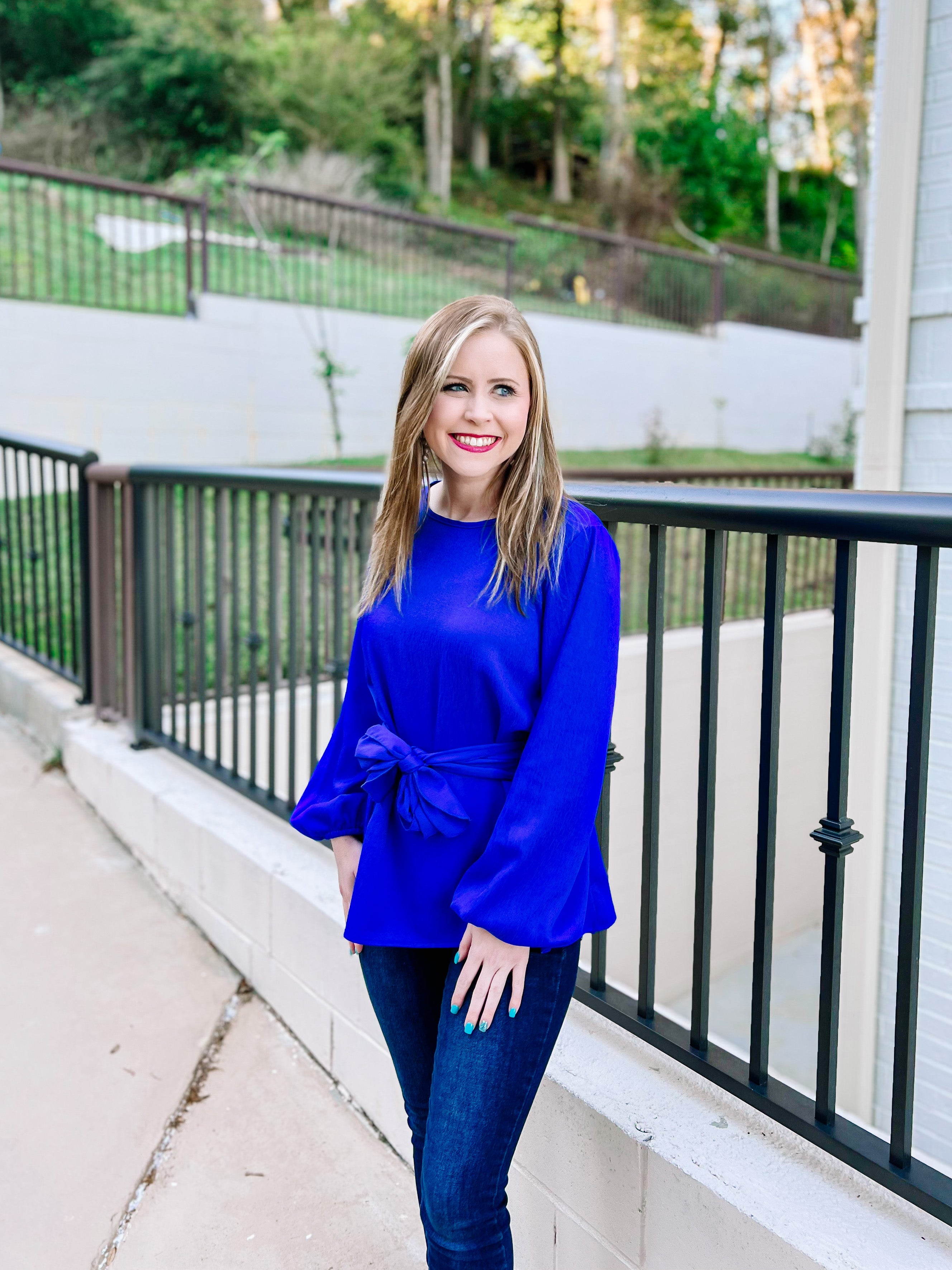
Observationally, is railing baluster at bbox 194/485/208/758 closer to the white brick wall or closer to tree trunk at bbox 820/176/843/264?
the white brick wall

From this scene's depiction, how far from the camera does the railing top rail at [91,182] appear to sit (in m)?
8.95

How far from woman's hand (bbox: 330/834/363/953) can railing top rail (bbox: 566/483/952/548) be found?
67 cm

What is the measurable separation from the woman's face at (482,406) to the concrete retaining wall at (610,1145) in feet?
3.34

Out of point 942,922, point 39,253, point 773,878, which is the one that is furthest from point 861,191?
point 773,878

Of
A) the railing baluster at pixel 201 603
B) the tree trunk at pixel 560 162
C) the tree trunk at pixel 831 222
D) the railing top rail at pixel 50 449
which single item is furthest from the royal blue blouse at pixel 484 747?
the tree trunk at pixel 831 222

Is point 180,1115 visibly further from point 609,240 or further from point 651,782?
point 609,240

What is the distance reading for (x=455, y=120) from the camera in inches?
1030

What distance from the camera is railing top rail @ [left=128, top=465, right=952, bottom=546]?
1246 mm

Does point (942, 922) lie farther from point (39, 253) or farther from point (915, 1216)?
point (39, 253)

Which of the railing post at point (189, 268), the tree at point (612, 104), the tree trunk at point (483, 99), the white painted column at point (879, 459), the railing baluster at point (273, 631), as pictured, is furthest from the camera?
the tree trunk at point (483, 99)

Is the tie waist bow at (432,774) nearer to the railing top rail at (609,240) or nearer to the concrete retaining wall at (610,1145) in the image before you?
the concrete retaining wall at (610,1145)

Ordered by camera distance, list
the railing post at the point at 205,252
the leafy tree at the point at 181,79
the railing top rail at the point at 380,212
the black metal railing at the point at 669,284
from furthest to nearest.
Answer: the leafy tree at the point at 181,79 → the black metal railing at the point at 669,284 → the railing top rail at the point at 380,212 → the railing post at the point at 205,252

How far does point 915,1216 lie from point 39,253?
10.4 m

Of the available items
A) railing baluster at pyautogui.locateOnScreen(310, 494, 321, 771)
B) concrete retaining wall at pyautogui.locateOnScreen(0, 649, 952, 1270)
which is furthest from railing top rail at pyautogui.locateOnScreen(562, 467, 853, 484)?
concrete retaining wall at pyautogui.locateOnScreen(0, 649, 952, 1270)
